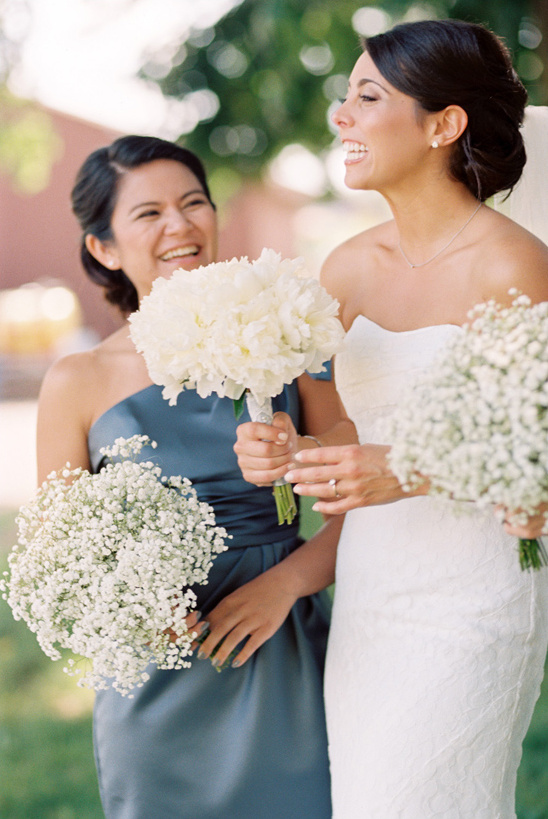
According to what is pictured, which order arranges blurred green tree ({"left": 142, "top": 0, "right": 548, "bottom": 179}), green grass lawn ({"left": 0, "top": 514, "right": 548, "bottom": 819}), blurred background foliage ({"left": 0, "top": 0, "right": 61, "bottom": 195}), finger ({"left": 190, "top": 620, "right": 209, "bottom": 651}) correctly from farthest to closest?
blurred background foliage ({"left": 0, "top": 0, "right": 61, "bottom": 195})
blurred green tree ({"left": 142, "top": 0, "right": 548, "bottom": 179})
green grass lawn ({"left": 0, "top": 514, "right": 548, "bottom": 819})
finger ({"left": 190, "top": 620, "right": 209, "bottom": 651})

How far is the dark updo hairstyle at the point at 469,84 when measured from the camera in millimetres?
2330

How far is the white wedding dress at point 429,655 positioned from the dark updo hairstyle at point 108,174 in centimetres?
103

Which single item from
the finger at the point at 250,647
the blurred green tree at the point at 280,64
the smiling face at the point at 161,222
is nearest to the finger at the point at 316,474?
the finger at the point at 250,647

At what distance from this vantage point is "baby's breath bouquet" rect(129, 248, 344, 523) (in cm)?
203

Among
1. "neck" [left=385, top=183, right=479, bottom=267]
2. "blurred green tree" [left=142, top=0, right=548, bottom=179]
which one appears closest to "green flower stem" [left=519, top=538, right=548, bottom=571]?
"neck" [left=385, top=183, right=479, bottom=267]

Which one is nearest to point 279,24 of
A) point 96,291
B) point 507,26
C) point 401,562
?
point 507,26

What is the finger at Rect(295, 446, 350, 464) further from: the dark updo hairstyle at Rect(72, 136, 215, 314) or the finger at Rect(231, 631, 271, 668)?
the dark updo hairstyle at Rect(72, 136, 215, 314)

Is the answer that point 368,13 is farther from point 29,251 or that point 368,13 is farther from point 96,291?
point 29,251

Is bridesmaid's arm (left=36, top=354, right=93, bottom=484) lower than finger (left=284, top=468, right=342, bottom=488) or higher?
higher

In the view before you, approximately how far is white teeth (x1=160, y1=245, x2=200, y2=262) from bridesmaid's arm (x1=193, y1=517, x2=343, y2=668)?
1.06 meters

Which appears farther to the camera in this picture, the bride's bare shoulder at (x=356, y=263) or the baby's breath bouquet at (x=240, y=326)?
the bride's bare shoulder at (x=356, y=263)

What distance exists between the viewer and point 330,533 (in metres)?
2.94

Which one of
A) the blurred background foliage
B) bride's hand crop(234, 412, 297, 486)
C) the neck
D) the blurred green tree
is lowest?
bride's hand crop(234, 412, 297, 486)

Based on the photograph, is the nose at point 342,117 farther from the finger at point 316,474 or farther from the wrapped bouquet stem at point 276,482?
the finger at point 316,474
